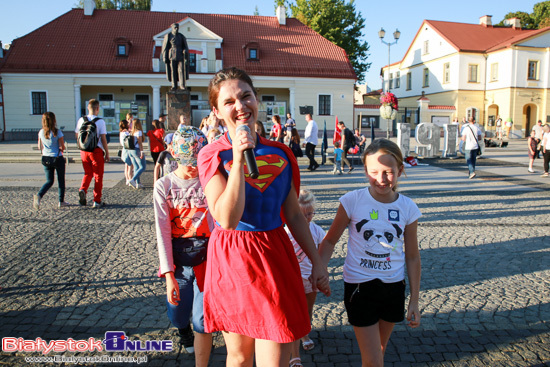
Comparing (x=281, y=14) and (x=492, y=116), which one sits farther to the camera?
(x=492, y=116)

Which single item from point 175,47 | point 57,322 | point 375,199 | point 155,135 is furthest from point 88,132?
point 175,47

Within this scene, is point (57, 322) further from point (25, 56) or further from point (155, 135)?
point (25, 56)

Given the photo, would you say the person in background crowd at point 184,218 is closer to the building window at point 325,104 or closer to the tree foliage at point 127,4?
the building window at point 325,104

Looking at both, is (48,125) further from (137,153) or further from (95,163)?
(137,153)

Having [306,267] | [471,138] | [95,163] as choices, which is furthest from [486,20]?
[306,267]

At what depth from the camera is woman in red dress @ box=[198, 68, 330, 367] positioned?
1875mm

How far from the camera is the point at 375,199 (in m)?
2.63

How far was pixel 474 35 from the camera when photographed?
44.8m

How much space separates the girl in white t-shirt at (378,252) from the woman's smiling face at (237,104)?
980mm

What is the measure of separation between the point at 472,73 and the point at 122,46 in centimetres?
3218

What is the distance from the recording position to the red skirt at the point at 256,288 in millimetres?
1874

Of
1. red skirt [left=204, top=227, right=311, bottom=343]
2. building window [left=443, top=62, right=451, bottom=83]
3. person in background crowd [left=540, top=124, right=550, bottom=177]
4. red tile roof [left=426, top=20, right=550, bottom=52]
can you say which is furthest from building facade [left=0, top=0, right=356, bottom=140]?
red skirt [left=204, top=227, right=311, bottom=343]

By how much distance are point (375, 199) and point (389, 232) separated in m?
0.22

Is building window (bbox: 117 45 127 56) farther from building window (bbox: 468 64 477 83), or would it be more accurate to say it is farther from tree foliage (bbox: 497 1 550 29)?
tree foliage (bbox: 497 1 550 29)
